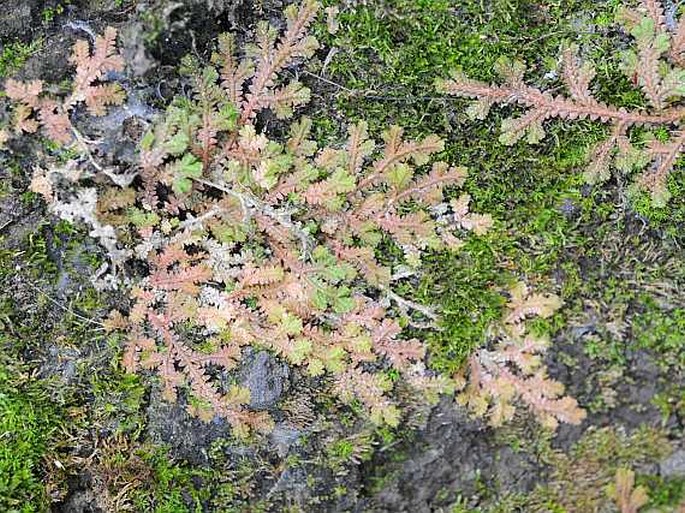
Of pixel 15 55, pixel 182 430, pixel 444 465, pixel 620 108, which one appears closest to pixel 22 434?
pixel 182 430

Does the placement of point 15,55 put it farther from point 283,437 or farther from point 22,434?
point 283,437

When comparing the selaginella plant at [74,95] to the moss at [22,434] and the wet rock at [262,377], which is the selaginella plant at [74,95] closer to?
the moss at [22,434]

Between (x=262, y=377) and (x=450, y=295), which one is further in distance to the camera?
(x=450, y=295)

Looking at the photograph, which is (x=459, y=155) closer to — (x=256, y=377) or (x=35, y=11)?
(x=256, y=377)

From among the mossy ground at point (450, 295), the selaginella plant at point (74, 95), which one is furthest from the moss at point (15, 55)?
the selaginella plant at point (74, 95)

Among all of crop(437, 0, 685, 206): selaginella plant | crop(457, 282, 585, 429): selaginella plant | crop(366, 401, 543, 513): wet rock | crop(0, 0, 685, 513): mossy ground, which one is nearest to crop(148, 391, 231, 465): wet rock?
crop(0, 0, 685, 513): mossy ground

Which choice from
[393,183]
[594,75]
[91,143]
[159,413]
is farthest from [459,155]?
[159,413]
